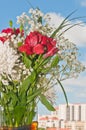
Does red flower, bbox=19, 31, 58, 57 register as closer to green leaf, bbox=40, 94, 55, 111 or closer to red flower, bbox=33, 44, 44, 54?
red flower, bbox=33, 44, 44, 54

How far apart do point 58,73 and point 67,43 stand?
0.48ft

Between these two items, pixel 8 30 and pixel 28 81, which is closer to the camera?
pixel 28 81

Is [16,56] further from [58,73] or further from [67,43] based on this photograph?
[67,43]

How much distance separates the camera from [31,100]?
1.21 metres

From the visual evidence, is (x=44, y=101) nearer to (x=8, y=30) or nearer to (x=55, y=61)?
(x=55, y=61)

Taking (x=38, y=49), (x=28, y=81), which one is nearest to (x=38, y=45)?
(x=38, y=49)

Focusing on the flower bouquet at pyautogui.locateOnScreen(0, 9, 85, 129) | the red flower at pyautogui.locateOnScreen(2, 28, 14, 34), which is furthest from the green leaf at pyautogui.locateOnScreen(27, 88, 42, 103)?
the red flower at pyautogui.locateOnScreen(2, 28, 14, 34)

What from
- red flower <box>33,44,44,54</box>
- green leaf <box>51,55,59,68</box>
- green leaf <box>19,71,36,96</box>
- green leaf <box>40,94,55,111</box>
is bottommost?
green leaf <box>40,94,55,111</box>

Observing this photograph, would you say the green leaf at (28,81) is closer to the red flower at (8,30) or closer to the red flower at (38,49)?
the red flower at (38,49)

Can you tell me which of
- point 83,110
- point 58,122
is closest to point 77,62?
point 58,122

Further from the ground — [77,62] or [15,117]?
[77,62]

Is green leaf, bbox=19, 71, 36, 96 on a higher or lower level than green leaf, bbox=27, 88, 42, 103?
higher

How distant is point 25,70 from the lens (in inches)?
47.5

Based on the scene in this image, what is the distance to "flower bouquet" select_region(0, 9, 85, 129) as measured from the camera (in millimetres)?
1203
